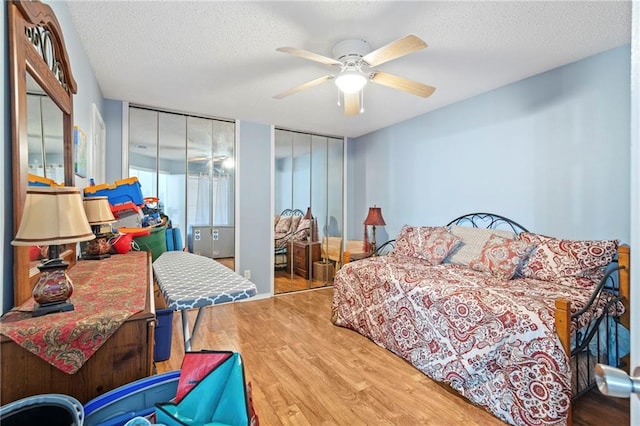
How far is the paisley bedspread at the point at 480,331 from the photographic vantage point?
160 centimetres

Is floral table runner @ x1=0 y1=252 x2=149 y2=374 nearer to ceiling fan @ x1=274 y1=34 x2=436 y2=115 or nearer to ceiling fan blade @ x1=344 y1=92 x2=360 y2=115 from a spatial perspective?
ceiling fan @ x1=274 y1=34 x2=436 y2=115

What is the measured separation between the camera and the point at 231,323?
3178 millimetres

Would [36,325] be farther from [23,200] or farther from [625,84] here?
[625,84]

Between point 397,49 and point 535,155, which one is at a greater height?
point 397,49

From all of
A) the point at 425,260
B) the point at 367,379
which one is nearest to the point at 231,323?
the point at 367,379

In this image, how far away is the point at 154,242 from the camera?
2328 millimetres

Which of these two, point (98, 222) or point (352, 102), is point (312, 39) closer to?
point (352, 102)

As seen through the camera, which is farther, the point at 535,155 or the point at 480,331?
the point at 535,155

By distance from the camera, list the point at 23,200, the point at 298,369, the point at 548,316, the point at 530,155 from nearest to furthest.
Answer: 1. the point at 23,200
2. the point at 548,316
3. the point at 298,369
4. the point at 530,155

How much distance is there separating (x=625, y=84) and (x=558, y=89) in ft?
1.40

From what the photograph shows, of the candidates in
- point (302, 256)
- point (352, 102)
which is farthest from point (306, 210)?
point (352, 102)

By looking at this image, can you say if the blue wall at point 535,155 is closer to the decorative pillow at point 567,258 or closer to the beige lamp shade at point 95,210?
the decorative pillow at point 567,258

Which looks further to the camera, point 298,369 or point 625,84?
point 298,369

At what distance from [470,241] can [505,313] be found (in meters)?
1.25
